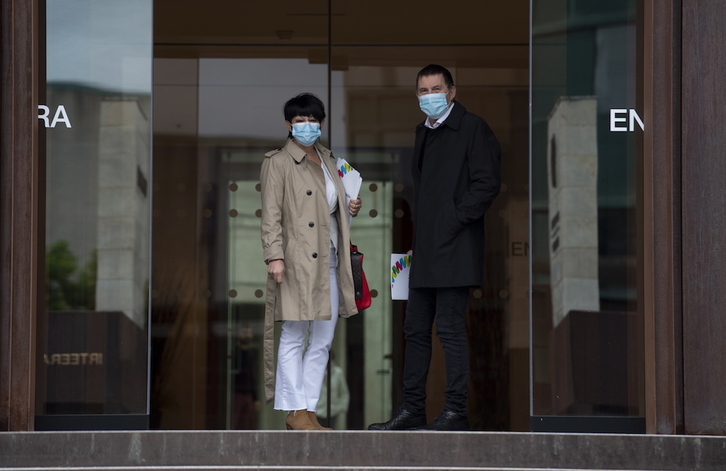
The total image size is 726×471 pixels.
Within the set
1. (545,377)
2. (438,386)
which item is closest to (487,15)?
(438,386)

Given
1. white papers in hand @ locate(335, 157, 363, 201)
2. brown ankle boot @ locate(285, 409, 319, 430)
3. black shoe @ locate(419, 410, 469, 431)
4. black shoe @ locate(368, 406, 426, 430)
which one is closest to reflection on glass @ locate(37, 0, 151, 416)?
brown ankle boot @ locate(285, 409, 319, 430)

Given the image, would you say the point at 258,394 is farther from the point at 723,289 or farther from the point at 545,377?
the point at 723,289

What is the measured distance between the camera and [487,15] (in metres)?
9.85

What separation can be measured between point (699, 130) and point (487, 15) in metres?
3.96

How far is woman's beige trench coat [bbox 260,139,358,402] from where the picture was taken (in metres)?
6.35

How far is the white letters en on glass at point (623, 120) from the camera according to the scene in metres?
6.34

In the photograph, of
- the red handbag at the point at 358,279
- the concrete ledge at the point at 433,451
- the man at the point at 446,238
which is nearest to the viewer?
the concrete ledge at the point at 433,451

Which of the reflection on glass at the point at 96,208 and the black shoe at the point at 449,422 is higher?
the reflection on glass at the point at 96,208

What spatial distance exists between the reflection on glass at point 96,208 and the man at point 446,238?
4.54 feet

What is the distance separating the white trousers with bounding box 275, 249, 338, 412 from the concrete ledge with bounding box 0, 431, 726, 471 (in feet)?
2.21

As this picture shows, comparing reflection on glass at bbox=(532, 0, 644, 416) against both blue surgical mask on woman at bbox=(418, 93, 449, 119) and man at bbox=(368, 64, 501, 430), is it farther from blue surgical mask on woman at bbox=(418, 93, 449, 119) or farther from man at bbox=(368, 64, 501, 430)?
blue surgical mask on woman at bbox=(418, 93, 449, 119)

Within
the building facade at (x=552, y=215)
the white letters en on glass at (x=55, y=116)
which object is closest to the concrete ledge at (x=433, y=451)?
the building facade at (x=552, y=215)

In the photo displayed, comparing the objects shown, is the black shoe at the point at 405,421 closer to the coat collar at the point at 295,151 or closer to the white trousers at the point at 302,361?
the white trousers at the point at 302,361

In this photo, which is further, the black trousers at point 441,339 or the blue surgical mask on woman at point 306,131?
the blue surgical mask on woman at point 306,131
